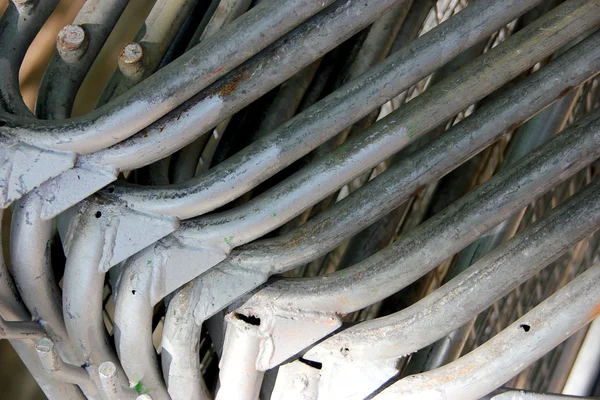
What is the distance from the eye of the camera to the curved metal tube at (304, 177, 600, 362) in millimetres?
762

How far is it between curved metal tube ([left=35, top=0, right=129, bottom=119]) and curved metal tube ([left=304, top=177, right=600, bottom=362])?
0.40 m

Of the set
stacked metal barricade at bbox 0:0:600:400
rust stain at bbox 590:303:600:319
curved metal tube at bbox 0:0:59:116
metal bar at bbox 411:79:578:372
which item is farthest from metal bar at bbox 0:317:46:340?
rust stain at bbox 590:303:600:319

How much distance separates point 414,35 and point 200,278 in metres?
0.43

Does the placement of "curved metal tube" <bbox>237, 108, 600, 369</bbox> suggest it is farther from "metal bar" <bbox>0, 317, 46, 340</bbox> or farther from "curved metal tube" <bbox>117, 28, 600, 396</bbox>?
"metal bar" <bbox>0, 317, 46, 340</bbox>

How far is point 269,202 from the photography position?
0.78m

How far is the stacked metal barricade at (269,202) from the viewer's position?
747 millimetres

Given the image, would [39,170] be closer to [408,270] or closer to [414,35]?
[408,270]

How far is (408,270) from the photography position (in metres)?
0.78

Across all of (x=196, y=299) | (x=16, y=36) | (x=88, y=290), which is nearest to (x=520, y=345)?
(x=196, y=299)

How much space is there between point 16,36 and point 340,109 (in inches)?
13.5

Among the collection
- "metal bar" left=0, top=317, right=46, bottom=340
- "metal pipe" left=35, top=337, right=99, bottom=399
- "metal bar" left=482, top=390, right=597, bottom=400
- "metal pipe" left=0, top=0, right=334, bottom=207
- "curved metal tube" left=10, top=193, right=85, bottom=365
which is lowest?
"metal pipe" left=35, top=337, right=99, bottom=399

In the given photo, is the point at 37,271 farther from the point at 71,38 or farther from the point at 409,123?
the point at 409,123

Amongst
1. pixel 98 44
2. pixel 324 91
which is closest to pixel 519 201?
pixel 324 91

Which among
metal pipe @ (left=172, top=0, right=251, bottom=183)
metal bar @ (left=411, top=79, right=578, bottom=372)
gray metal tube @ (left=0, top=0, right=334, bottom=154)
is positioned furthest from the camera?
metal bar @ (left=411, top=79, right=578, bottom=372)
